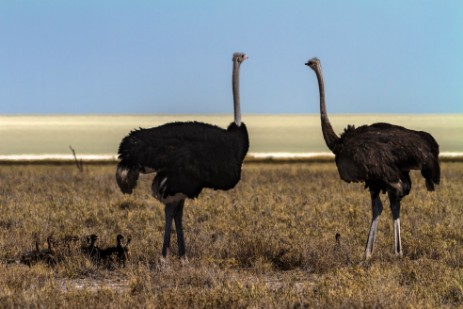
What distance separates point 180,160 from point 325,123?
82.6 inches

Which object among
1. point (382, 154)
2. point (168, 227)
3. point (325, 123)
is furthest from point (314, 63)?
point (168, 227)

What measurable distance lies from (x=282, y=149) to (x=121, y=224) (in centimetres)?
6605


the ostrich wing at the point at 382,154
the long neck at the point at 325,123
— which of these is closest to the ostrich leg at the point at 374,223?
the ostrich wing at the point at 382,154

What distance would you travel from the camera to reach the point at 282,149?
8025cm

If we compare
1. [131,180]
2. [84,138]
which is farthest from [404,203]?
[84,138]

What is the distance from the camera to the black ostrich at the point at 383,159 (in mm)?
10602

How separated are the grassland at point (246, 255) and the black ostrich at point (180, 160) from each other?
0.77 meters

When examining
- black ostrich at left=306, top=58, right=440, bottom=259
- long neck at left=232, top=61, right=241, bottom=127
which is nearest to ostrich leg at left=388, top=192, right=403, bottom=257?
black ostrich at left=306, top=58, right=440, bottom=259

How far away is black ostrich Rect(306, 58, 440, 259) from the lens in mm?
10602

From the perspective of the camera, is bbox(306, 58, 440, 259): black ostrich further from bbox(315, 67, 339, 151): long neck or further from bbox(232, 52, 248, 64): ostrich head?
bbox(232, 52, 248, 64): ostrich head

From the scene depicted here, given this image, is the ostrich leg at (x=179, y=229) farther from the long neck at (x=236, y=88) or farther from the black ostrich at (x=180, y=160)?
the long neck at (x=236, y=88)

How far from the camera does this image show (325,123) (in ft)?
37.1

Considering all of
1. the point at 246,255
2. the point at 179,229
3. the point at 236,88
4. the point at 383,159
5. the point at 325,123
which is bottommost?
the point at 246,255

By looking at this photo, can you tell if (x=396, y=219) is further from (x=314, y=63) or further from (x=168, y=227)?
(x=168, y=227)
